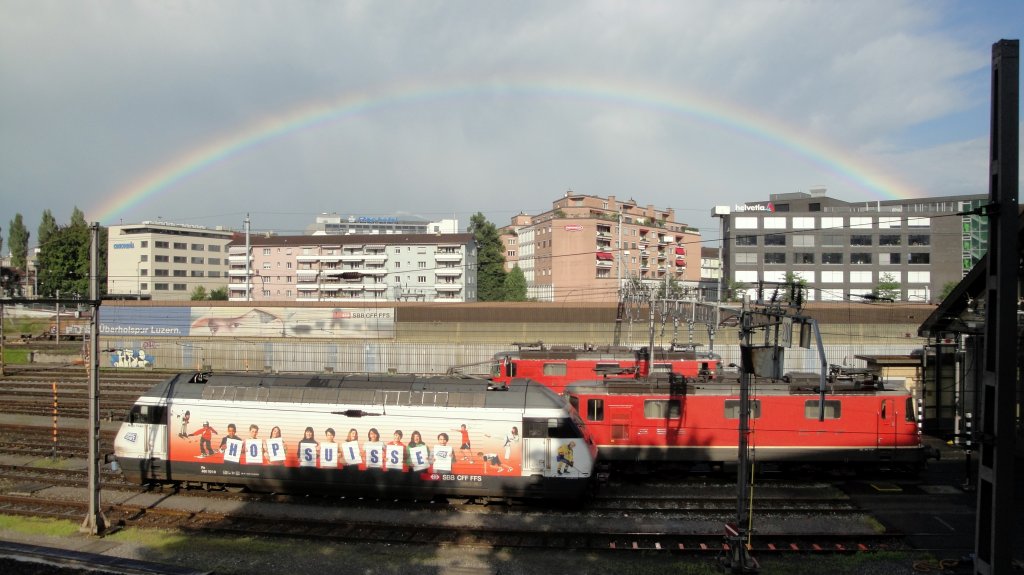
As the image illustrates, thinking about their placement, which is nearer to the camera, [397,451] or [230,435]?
[397,451]

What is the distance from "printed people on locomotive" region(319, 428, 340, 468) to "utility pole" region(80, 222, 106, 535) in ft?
16.0

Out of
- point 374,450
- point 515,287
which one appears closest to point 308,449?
point 374,450

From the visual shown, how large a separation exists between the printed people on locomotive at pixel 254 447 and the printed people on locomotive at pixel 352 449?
219 cm

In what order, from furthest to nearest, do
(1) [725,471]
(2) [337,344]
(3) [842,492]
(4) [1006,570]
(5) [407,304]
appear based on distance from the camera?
(5) [407,304] < (2) [337,344] < (1) [725,471] < (3) [842,492] < (4) [1006,570]

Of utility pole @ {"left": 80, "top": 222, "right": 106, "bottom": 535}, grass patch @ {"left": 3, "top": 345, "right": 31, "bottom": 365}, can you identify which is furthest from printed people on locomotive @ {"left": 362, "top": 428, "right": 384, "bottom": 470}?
grass patch @ {"left": 3, "top": 345, "right": 31, "bottom": 365}

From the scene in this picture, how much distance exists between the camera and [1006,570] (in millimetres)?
7918

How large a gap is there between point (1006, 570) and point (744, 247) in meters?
73.3

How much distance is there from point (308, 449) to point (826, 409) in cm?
1454

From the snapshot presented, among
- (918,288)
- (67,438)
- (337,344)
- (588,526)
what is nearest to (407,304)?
(337,344)

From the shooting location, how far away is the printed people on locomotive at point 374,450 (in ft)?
55.0

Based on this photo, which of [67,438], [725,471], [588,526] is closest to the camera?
[588,526]

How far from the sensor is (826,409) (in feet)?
64.5

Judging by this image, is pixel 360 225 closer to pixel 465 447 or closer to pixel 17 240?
pixel 17 240

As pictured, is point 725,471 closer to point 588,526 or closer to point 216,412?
point 588,526
